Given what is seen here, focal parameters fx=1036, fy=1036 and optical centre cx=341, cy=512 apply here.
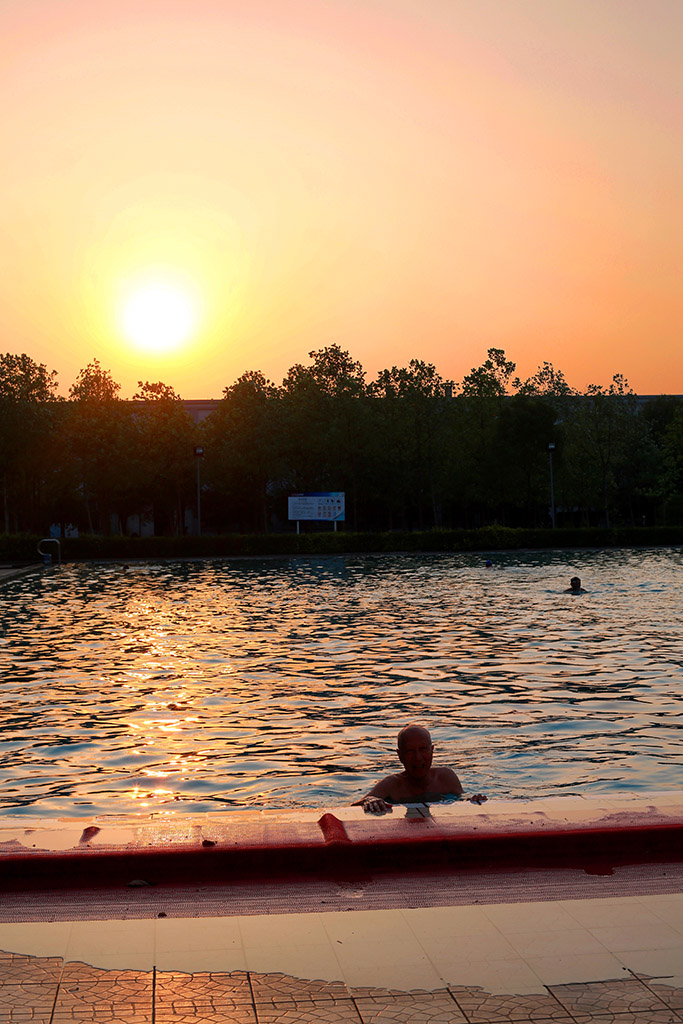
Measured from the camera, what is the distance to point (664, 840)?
217 inches

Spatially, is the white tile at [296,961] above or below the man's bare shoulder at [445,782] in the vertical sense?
above

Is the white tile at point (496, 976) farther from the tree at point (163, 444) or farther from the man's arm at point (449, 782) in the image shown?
the tree at point (163, 444)

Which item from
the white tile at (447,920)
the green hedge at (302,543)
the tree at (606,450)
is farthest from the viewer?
the tree at (606,450)

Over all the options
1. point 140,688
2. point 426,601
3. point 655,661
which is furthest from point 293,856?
point 426,601

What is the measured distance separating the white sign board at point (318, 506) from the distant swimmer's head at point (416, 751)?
55209 millimetres

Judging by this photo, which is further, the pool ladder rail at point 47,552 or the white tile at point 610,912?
the pool ladder rail at point 47,552

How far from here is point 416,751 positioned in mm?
7949

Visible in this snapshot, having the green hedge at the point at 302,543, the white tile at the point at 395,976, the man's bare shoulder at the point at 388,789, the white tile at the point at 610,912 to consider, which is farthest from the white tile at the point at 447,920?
the green hedge at the point at 302,543

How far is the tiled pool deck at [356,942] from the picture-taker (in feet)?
12.8

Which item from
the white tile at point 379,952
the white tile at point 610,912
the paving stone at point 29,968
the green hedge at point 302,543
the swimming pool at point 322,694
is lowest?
the swimming pool at point 322,694

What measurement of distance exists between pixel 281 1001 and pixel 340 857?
1.46 meters

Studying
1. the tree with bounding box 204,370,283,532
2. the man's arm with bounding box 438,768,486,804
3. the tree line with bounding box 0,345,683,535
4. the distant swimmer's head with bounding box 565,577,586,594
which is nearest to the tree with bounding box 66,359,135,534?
the tree line with bounding box 0,345,683,535

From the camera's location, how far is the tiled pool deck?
389cm

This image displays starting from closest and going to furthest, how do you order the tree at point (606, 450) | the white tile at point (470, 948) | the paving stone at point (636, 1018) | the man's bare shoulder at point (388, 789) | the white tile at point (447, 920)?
the paving stone at point (636, 1018)
the white tile at point (470, 948)
the white tile at point (447, 920)
the man's bare shoulder at point (388, 789)
the tree at point (606, 450)
